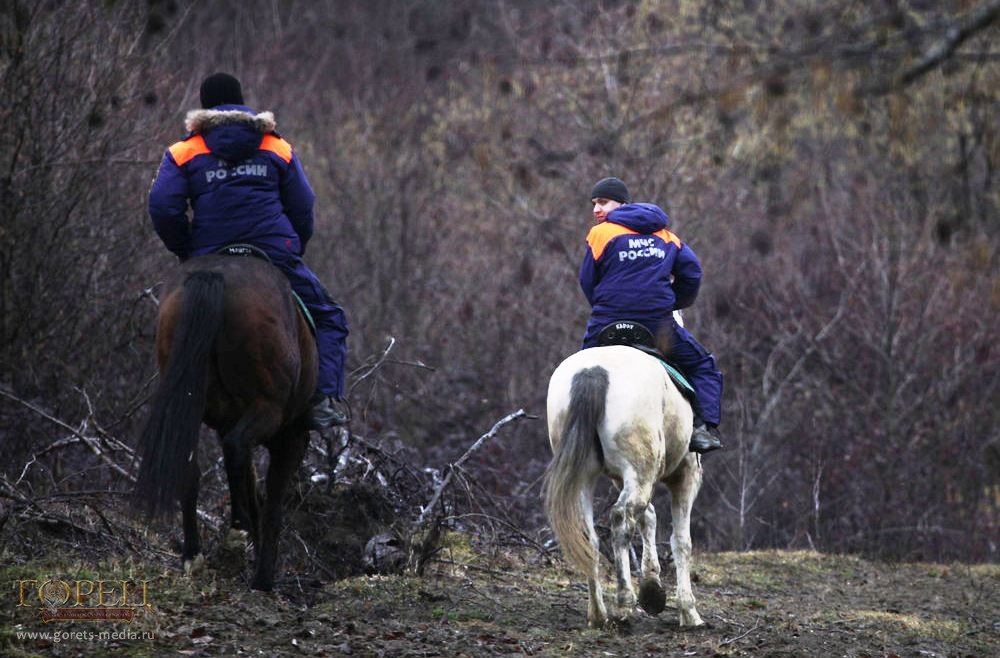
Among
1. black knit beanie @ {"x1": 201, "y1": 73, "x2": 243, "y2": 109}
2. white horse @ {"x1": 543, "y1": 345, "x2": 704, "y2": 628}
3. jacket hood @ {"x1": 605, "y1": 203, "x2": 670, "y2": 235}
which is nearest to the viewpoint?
white horse @ {"x1": 543, "y1": 345, "x2": 704, "y2": 628}

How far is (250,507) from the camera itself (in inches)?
300

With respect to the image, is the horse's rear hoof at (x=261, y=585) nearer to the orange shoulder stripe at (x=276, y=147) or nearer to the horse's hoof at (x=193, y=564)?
the horse's hoof at (x=193, y=564)

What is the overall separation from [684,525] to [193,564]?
309 cm

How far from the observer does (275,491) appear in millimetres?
7641

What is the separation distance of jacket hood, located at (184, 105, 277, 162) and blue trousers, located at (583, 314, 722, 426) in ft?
7.91

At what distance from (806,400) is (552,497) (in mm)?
11766

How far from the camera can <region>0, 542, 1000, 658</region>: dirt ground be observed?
6234 millimetres

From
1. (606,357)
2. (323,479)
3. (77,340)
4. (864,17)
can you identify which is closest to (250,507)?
(323,479)

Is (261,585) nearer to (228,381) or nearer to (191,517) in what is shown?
(191,517)

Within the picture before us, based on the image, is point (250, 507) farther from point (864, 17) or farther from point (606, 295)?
point (864, 17)

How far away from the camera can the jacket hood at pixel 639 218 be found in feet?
27.6

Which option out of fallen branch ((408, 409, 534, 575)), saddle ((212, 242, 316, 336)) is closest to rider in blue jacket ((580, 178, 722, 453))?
fallen branch ((408, 409, 534, 575))

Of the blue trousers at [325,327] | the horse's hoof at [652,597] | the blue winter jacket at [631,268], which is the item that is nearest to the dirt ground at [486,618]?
the horse's hoof at [652,597]

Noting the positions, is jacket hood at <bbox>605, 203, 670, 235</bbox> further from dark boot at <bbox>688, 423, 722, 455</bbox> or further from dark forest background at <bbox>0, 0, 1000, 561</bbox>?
dark forest background at <bbox>0, 0, 1000, 561</bbox>
